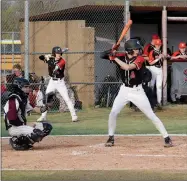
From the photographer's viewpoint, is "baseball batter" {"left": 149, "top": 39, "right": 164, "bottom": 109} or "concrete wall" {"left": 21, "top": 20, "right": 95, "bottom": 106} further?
"concrete wall" {"left": 21, "top": 20, "right": 95, "bottom": 106}

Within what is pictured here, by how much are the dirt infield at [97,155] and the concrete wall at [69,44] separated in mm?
6274

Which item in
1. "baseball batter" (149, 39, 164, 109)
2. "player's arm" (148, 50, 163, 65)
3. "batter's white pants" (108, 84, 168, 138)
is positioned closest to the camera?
"batter's white pants" (108, 84, 168, 138)

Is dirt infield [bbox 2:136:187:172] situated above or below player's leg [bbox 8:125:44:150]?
below

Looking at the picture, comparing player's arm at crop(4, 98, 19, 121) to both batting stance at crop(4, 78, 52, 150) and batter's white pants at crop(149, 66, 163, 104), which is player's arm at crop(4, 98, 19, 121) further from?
batter's white pants at crop(149, 66, 163, 104)

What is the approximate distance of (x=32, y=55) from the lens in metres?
17.4

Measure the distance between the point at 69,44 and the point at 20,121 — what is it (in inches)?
321

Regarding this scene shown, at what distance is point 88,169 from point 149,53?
8434 millimetres

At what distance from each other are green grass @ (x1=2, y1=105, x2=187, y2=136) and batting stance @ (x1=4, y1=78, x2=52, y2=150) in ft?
7.75

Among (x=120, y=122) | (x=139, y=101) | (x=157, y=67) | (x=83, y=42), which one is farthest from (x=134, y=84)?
(x=83, y=42)

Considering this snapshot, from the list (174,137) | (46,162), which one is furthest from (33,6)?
(46,162)

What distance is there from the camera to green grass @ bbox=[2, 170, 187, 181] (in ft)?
23.4

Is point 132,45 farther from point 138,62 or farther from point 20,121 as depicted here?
point 20,121

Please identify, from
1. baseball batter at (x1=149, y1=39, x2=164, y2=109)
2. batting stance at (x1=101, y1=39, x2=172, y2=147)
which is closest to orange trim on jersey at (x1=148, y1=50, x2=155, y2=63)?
baseball batter at (x1=149, y1=39, x2=164, y2=109)

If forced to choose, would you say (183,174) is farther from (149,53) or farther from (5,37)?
(5,37)
